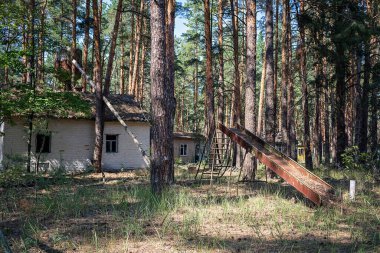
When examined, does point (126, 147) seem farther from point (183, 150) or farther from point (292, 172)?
point (292, 172)

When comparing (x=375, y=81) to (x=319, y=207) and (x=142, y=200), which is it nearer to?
(x=319, y=207)

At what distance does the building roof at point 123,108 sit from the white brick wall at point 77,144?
522 millimetres

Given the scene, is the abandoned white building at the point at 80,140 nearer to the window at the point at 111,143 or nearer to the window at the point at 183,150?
the window at the point at 111,143

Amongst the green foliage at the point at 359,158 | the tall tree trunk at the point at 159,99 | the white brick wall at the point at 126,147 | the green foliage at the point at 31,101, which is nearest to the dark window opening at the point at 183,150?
the white brick wall at the point at 126,147

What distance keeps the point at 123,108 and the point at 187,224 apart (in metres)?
17.1

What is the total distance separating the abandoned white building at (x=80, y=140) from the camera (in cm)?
1892

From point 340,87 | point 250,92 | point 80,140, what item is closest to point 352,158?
point 250,92

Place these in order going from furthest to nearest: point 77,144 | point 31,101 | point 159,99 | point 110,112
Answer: point 110,112
point 77,144
point 31,101
point 159,99

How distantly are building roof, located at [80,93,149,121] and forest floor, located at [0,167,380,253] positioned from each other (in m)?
12.5

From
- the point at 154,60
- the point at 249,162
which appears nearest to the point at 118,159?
the point at 249,162

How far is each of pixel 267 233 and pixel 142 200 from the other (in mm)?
3406

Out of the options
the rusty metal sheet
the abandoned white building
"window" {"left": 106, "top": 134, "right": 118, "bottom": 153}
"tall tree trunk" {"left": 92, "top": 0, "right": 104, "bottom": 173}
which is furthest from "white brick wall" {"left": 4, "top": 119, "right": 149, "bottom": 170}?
the rusty metal sheet

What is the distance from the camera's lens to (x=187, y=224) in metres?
6.19

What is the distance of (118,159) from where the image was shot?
21922 mm
